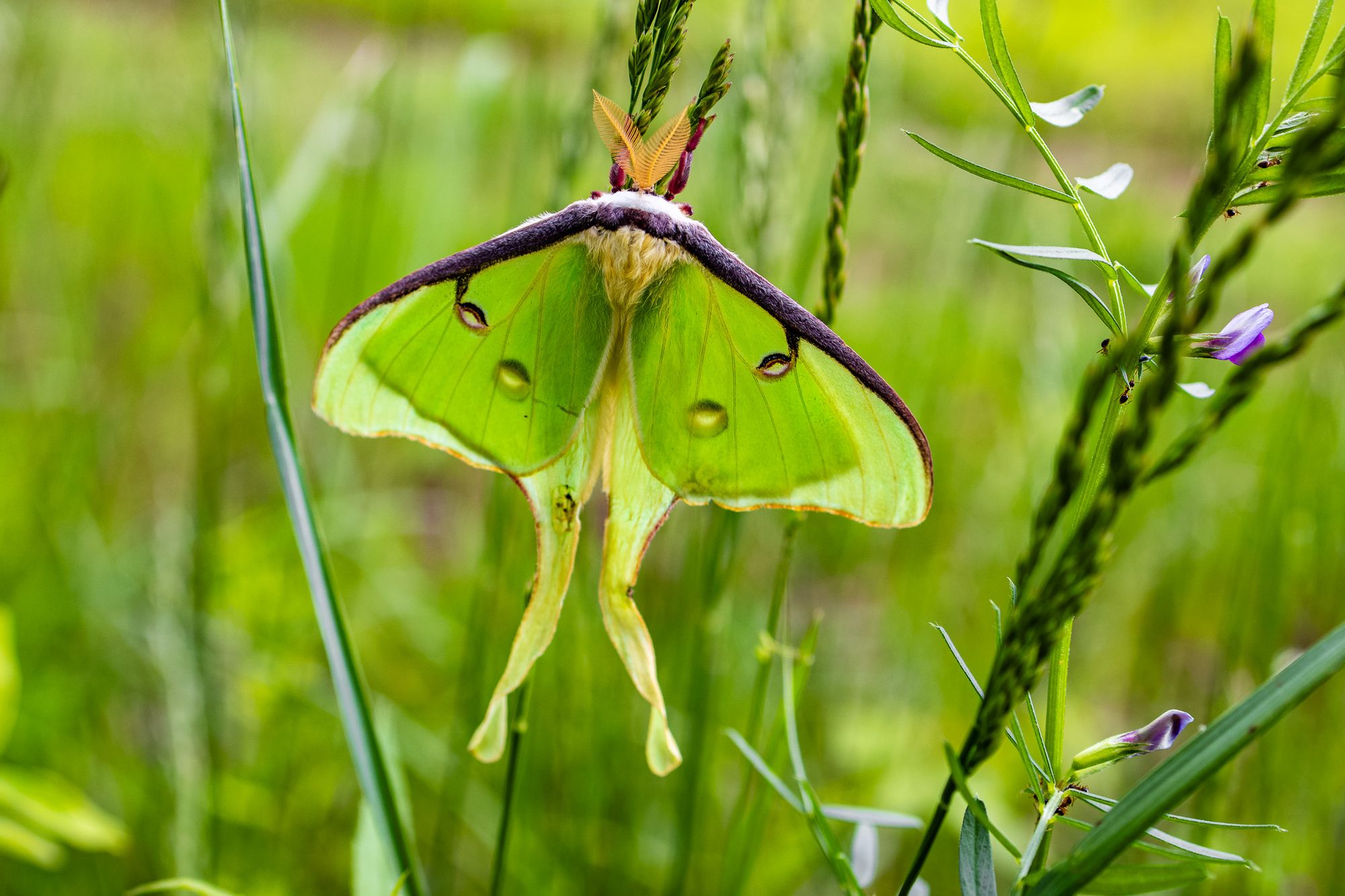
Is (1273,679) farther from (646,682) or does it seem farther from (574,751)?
(574,751)

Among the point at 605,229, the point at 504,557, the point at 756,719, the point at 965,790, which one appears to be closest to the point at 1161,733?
the point at 965,790

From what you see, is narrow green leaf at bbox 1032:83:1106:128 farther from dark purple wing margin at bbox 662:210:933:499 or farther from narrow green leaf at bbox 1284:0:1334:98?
dark purple wing margin at bbox 662:210:933:499

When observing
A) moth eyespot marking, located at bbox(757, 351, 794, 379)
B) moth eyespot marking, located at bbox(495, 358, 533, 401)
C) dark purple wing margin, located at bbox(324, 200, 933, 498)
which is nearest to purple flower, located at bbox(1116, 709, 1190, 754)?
dark purple wing margin, located at bbox(324, 200, 933, 498)

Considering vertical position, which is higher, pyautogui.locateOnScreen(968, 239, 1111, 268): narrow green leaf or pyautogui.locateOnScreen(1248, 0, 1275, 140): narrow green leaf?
pyautogui.locateOnScreen(1248, 0, 1275, 140): narrow green leaf

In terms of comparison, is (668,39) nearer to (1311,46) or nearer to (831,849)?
(1311,46)

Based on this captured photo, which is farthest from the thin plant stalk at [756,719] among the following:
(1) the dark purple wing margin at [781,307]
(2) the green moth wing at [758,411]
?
(1) the dark purple wing margin at [781,307]

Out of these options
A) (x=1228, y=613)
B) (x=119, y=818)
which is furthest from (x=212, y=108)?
(x=1228, y=613)
